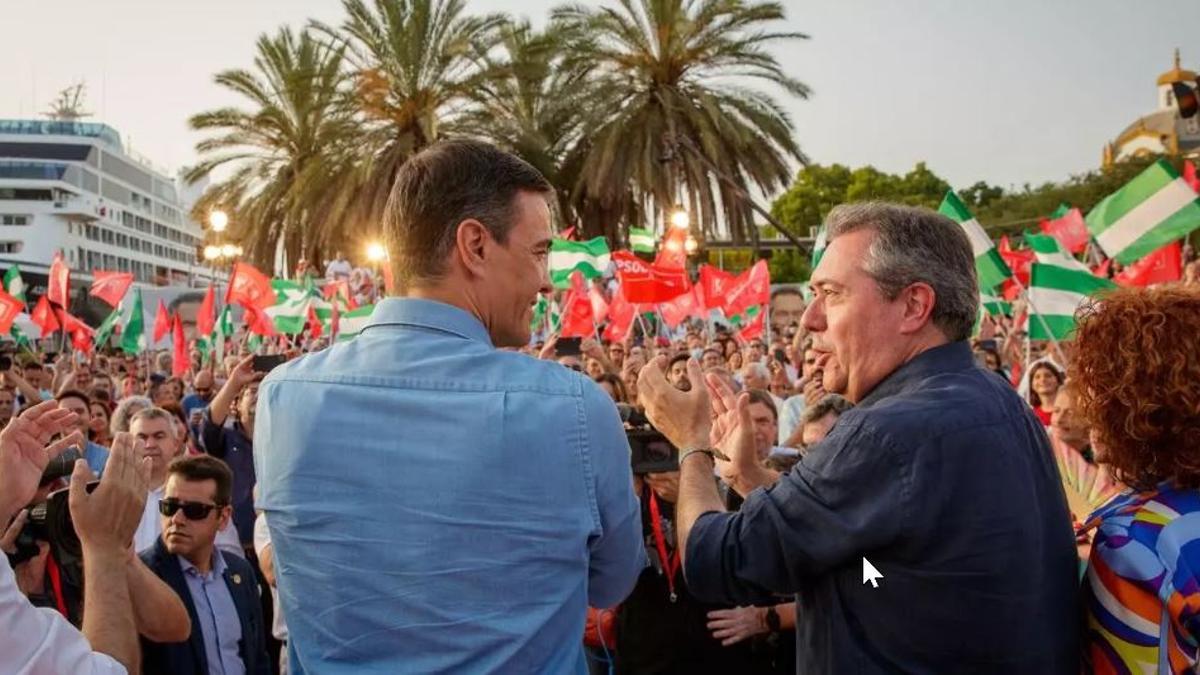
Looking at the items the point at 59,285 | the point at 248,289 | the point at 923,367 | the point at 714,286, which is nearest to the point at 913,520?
the point at 923,367

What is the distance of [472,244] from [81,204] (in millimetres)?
94679

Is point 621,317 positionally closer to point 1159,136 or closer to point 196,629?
point 196,629

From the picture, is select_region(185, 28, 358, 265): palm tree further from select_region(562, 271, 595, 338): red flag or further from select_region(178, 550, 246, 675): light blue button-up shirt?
select_region(178, 550, 246, 675): light blue button-up shirt

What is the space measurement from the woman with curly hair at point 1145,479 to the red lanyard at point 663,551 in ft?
6.32

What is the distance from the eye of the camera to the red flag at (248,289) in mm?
15133

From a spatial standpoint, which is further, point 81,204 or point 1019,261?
point 81,204

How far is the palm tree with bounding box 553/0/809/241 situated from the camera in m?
23.8

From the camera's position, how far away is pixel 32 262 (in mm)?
80688

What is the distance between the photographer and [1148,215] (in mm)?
8734

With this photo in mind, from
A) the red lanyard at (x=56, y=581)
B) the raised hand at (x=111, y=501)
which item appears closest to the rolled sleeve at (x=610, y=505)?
→ the raised hand at (x=111, y=501)

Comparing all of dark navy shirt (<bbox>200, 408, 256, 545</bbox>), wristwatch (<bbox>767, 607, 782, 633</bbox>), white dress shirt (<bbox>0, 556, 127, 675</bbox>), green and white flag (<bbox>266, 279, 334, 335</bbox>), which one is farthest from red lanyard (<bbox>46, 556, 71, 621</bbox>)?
green and white flag (<bbox>266, 279, 334, 335</bbox>)

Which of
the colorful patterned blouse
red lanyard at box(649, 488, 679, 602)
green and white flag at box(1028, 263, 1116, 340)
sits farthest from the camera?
green and white flag at box(1028, 263, 1116, 340)

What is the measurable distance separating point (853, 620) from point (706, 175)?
22899 millimetres

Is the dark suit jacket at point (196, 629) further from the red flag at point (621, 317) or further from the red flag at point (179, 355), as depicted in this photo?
the red flag at point (179, 355)
